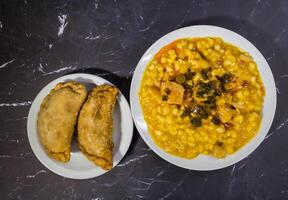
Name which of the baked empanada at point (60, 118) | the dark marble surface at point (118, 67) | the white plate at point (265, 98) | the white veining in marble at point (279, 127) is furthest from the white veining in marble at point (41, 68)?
the white veining in marble at point (279, 127)

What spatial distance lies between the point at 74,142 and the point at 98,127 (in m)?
0.32

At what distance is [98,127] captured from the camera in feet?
10.8

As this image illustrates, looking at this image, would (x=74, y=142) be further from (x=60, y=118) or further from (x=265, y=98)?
(x=265, y=98)

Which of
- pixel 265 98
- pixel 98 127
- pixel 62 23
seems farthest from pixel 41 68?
pixel 265 98

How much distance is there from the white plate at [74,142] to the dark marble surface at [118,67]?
0.22 metres

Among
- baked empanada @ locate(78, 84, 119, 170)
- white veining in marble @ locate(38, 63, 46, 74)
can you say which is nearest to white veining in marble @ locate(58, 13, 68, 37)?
white veining in marble @ locate(38, 63, 46, 74)

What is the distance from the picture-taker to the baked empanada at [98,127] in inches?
129

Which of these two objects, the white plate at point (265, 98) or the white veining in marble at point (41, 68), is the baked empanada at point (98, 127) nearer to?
the white plate at point (265, 98)

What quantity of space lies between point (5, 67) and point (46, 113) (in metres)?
0.75

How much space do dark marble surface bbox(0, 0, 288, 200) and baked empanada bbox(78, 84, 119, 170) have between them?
1.17ft

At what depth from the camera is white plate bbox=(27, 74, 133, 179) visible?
3348mm

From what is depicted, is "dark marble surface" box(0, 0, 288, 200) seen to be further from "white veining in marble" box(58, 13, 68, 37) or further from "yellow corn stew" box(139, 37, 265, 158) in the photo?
"yellow corn stew" box(139, 37, 265, 158)

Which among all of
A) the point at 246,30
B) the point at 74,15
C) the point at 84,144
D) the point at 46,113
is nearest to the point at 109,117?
the point at 84,144

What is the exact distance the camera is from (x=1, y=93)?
3709mm
